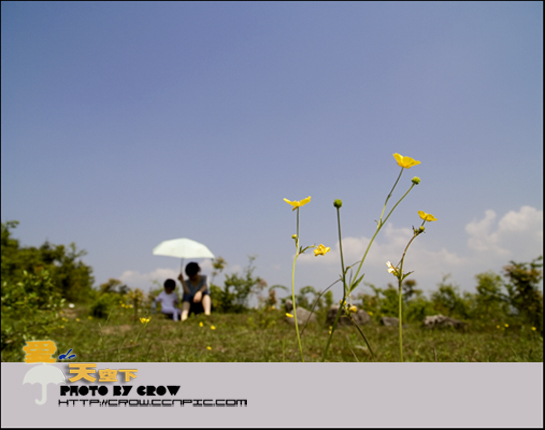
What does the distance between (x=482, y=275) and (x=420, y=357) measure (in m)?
7.00

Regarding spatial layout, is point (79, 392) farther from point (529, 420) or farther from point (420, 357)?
point (420, 357)

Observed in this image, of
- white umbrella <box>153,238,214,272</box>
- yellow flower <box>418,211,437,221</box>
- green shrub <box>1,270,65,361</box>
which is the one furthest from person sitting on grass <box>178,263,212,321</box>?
yellow flower <box>418,211,437,221</box>

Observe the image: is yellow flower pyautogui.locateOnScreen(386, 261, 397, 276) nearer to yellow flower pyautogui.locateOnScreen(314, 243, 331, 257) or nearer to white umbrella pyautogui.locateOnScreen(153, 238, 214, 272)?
yellow flower pyautogui.locateOnScreen(314, 243, 331, 257)

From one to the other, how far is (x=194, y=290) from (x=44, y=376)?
824cm

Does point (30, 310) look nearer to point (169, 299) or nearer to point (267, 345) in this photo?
point (267, 345)

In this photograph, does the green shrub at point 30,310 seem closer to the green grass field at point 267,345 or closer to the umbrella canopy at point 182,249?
the green grass field at point 267,345

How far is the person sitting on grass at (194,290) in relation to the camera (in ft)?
27.1

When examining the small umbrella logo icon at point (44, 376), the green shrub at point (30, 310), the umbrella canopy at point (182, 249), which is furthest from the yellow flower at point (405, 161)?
the umbrella canopy at point (182, 249)

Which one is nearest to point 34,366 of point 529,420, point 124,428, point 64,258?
point 124,428

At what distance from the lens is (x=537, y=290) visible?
24.4ft

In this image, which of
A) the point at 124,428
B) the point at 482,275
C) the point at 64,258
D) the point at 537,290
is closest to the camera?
the point at 124,428

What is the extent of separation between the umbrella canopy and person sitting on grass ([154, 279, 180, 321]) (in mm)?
1213

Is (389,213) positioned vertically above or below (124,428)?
above

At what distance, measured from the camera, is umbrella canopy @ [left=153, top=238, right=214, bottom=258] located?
8.14 metres
